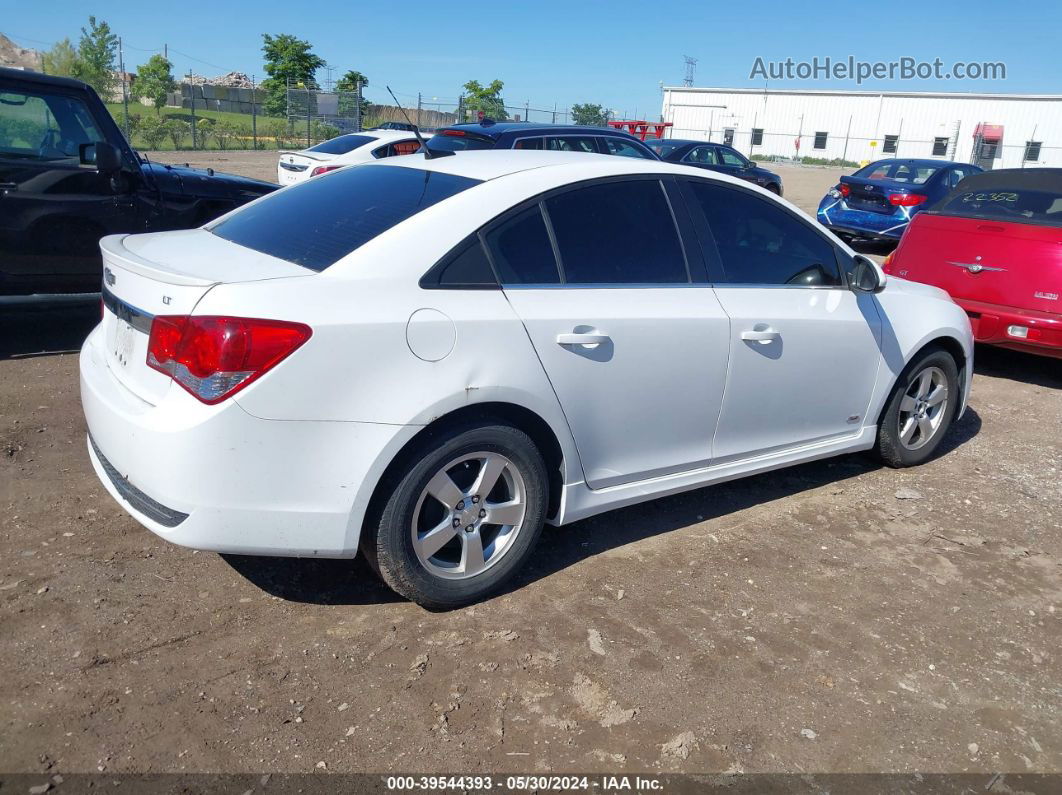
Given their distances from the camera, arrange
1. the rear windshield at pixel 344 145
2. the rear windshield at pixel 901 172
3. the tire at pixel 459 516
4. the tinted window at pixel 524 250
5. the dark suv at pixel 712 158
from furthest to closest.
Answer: the dark suv at pixel 712 158 → the rear windshield at pixel 344 145 → the rear windshield at pixel 901 172 → the tinted window at pixel 524 250 → the tire at pixel 459 516

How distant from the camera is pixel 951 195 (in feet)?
26.3

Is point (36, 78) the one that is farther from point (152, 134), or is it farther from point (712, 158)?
point (152, 134)

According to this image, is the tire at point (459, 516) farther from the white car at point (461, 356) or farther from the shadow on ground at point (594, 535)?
the shadow on ground at point (594, 535)

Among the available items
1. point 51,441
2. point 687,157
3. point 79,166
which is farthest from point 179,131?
point 51,441

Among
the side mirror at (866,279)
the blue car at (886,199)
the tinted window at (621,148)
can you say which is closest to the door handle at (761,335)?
the side mirror at (866,279)

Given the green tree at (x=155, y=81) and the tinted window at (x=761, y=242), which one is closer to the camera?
the tinted window at (x=761, y=242)

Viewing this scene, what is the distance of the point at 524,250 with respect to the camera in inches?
138

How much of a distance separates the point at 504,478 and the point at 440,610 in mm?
562

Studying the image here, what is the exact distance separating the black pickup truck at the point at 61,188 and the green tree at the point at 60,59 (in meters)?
44.1

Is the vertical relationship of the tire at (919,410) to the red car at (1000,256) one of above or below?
below

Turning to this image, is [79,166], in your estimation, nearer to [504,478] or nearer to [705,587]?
[504,478]

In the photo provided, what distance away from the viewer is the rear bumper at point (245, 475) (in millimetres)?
A: 2885

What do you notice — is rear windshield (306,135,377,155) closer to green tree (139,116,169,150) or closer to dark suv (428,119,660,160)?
dark suv (428,119,660,160)

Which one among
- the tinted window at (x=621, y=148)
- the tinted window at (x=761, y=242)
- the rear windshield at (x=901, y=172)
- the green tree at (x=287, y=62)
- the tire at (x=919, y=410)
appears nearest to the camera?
the tinted window at (x=761, y=242)
